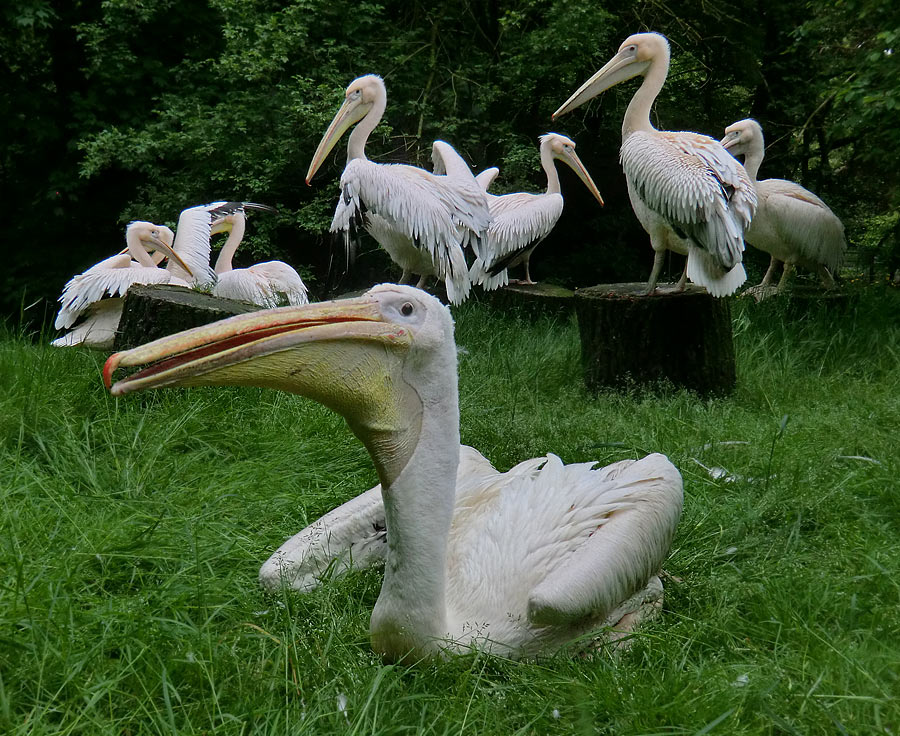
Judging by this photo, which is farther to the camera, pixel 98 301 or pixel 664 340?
pixel 98 301

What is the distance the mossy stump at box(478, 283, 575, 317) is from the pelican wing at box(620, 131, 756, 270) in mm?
2154

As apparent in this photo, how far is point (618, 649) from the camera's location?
2.21 meters

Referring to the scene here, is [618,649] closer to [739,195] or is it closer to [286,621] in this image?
[286,621]

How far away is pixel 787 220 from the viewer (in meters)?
6.66

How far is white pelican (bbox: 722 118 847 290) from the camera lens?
21.8 ft

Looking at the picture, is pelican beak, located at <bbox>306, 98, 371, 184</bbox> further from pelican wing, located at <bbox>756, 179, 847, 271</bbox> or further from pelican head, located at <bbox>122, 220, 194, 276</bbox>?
pelican wing, located at <bbox>756, 179, 847, 271</bbox>

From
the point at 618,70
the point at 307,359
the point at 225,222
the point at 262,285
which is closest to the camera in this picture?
the point at 307,359

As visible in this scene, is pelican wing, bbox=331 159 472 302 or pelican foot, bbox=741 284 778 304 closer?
pelican wing, bbox=331 159 472 302

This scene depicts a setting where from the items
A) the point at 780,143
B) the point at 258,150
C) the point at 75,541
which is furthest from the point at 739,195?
the point at 780,143

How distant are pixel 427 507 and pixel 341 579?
0.62 meters

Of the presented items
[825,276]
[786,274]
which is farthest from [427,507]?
[825,276]

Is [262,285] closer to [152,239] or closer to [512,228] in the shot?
[152,239]

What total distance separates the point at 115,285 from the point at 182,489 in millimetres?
2827

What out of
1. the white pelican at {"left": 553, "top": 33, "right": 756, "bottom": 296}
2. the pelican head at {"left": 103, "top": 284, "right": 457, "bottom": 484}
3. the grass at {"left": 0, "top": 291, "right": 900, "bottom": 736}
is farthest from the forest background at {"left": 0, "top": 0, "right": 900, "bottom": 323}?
the pelican head at {"left": 103, "top": 284, "right": 457, "bottom": 484}
